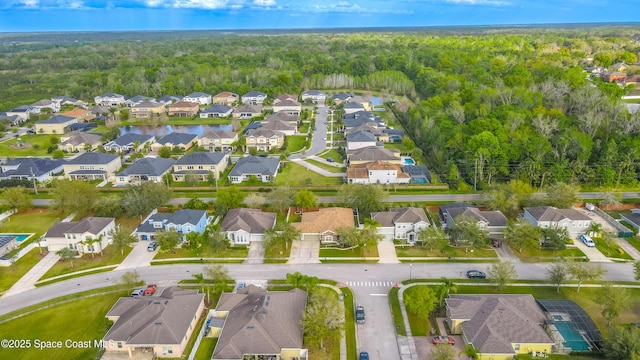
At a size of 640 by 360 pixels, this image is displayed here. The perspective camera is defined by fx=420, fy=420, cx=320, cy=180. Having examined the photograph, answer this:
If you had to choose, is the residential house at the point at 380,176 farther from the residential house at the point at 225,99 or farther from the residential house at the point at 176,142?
the residential house at the point at 225,99

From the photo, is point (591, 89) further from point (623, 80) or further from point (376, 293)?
point (376, 293)

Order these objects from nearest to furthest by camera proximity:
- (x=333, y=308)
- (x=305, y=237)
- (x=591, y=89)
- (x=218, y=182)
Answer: (x=333, y=308) → (x=305, y=237) → (x=218, y=182) → (x=591, y=89)

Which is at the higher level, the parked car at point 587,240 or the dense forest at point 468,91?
the dense forest at point 468,91

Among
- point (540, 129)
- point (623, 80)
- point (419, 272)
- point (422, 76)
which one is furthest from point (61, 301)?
point (623, 80)

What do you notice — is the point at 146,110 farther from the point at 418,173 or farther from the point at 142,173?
the point at 418,173

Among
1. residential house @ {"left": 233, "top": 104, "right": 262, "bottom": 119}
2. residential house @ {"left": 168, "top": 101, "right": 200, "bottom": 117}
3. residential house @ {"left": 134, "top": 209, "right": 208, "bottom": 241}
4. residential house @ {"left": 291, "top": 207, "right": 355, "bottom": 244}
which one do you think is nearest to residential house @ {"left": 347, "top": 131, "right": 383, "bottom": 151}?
residential house @ {"left": 291, "top": 207, "right": 355, "bottom": 244}

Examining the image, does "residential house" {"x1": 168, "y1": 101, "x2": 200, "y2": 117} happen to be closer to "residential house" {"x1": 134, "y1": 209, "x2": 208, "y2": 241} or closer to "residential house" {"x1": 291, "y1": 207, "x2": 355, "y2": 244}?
"residential house" {"x1": 134, "y1": 209, "x2": 208, "y2": 241}

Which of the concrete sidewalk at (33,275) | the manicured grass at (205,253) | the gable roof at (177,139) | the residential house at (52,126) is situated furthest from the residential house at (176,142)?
the manicured grass at (205,253)

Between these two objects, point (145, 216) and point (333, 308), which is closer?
point (333, 308)
